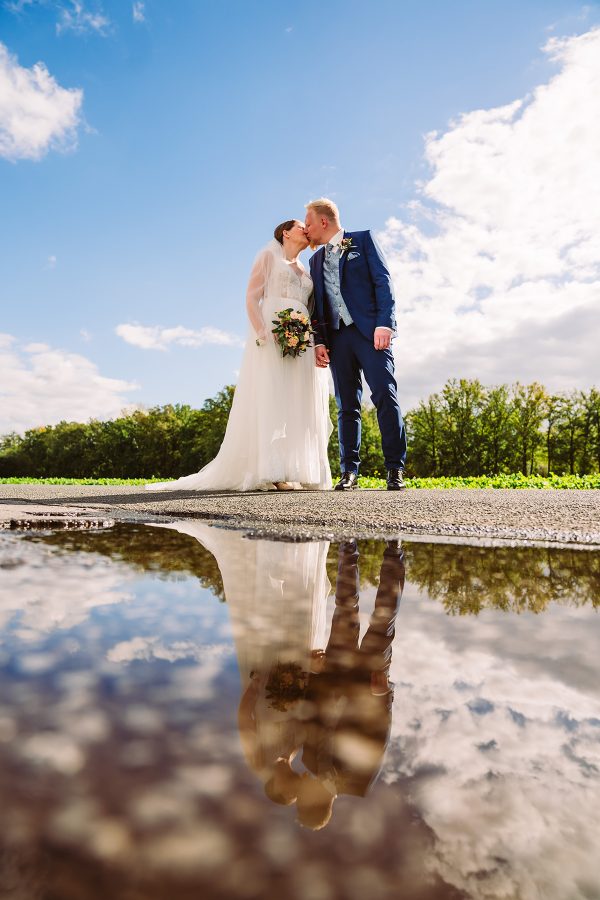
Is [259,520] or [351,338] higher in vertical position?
[351,338]

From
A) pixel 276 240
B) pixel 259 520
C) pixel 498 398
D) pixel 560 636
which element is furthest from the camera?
pixel 498 398

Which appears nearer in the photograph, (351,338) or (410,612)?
(410,612)

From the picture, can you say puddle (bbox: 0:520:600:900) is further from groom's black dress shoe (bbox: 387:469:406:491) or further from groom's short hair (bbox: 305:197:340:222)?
groom's short hair (bbox: 305:197:340:222)

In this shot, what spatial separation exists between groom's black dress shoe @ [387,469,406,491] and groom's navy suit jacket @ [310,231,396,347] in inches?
54.6

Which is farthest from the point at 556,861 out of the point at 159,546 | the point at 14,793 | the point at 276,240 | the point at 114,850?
the point at 276,240

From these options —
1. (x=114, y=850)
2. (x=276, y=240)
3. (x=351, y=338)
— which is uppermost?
(x=276, y=240)

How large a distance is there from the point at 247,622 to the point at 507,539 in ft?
5.21

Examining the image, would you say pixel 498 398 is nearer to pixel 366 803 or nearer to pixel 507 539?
pixel 507 539

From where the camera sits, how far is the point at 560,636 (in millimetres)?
1047

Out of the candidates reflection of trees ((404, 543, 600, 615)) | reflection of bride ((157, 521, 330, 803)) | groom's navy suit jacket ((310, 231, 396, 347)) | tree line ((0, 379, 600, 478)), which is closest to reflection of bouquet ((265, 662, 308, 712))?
reflection of bride ((157, 521, 330, 803))

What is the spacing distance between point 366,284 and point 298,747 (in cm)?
555

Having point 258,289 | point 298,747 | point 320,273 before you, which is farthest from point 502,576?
point 258,289

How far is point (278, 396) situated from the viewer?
6.13m

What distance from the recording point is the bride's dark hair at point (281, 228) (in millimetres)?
6215
